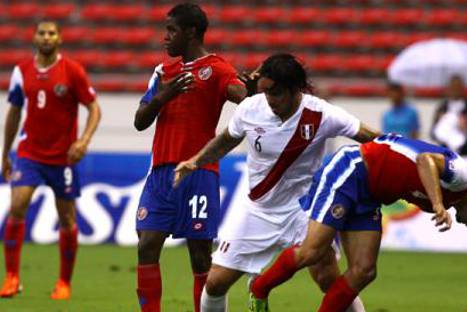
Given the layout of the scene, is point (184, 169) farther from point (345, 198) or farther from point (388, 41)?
point (388, 41)

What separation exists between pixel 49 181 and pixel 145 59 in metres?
11.0

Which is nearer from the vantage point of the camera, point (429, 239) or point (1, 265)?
point (1, 265)

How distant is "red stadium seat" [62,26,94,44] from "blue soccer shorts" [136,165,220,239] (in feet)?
47.2

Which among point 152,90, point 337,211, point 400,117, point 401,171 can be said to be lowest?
point 400,117

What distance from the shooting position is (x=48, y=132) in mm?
11383

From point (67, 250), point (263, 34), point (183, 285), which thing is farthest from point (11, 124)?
point (263, 34)

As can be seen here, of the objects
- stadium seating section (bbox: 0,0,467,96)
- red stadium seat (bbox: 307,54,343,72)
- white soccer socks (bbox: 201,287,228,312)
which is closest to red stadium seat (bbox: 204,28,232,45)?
stadium seating section (bbox: 0,0,467,96)

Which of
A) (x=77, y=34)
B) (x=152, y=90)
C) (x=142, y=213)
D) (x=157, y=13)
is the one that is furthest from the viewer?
(x=157, y=13)

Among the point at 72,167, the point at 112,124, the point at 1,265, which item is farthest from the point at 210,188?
the point at 112,124

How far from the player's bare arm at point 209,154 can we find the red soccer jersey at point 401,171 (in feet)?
2.90

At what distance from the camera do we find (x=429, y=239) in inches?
640

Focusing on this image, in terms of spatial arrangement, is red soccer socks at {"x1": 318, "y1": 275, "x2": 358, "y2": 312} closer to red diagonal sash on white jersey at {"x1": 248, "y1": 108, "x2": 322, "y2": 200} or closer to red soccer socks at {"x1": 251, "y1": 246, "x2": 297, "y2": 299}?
red soccer socks at {"x1": 251, "y1": 246, "x2": 297, "y2": 299}

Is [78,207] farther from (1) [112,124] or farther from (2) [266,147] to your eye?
(2) [266,147]

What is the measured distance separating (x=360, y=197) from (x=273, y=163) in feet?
2.04
